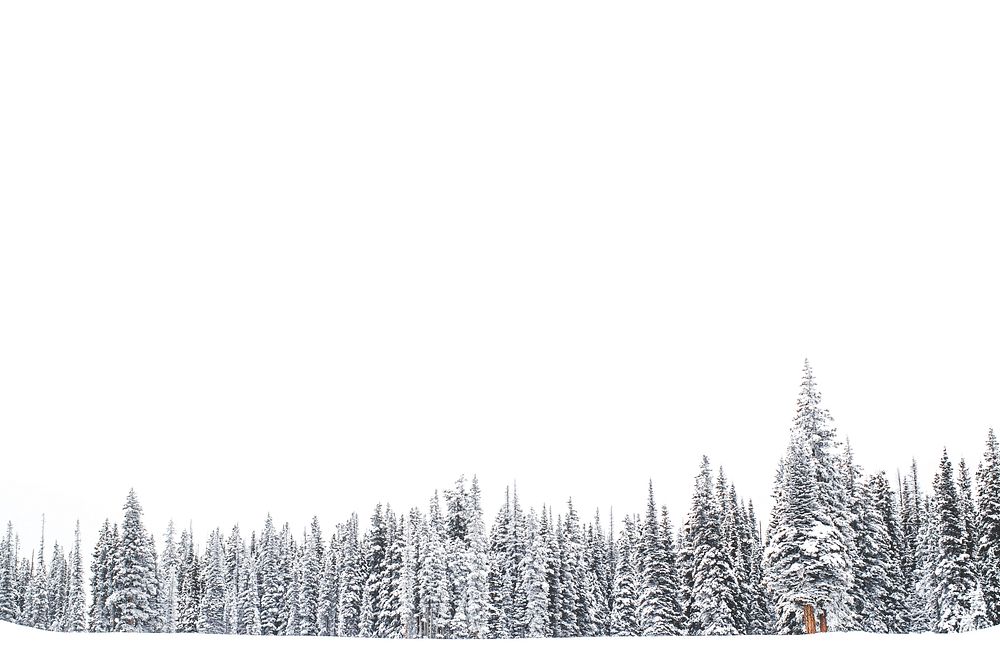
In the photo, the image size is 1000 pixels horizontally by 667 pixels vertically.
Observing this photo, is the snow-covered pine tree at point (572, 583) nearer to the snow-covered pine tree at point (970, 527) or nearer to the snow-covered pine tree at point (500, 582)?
the snow-covered pine tree at point (500, 582)

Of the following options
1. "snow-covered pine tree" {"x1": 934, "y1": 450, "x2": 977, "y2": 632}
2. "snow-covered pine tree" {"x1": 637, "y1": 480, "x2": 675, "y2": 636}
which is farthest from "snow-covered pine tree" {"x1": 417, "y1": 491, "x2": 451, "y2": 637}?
"snow-covered pine tree" {"x1": 934, "y1": 450, "x2": 977, "y2": 632}

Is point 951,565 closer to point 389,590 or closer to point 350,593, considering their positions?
point 389,590

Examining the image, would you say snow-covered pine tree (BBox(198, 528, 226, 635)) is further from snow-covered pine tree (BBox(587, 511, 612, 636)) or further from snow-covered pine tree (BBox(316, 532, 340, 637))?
snow-covered pine tree (BBox(587, 511, 612, 636))

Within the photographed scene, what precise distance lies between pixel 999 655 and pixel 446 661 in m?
7.09

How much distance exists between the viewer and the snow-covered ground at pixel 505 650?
Answer: 37.7 feet

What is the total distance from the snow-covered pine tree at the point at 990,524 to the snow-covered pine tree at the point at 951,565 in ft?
3.43

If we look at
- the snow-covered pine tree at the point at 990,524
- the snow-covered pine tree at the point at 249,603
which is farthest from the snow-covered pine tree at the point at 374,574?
the snow-covered pine tree at the point at 990,524

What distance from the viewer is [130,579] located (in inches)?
2847

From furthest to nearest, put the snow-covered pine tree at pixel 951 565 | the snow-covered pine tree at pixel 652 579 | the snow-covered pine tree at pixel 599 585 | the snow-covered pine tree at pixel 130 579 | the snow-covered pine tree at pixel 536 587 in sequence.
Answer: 1. the snow-covered pine tree at pixel 599 585
2. the snow-covered pine tree at pixel 536 587
3. the snow-covered pine tree at pixel 130 579
4. the snow-covered pine tree at pixel 652 579
5. the snow-covered pine tree at pixel 951 565

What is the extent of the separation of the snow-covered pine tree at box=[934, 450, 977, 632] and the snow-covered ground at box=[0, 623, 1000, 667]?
47.5m

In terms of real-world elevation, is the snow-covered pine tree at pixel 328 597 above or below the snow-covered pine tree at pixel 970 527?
below

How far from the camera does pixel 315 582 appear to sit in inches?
3885

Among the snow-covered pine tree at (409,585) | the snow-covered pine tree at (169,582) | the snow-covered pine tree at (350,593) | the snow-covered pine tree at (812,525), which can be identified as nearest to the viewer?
the snow-covered pine tree at (812,525)

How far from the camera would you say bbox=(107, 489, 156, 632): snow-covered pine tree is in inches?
2820
